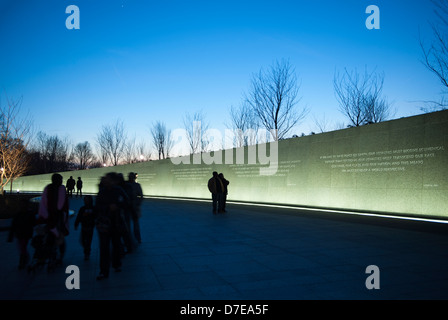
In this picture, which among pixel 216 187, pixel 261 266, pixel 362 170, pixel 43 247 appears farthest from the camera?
pixel 216 187

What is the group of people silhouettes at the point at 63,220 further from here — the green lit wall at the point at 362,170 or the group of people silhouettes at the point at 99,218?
the green lit wall at the point at 362,170

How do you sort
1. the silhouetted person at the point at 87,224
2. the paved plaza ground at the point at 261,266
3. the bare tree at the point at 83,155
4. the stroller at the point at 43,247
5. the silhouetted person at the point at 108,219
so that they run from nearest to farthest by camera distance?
the paved plaza ground at the point at 261,266
the silhouetted person at the point at 108,219
the stroller at the point at 43,247
the silhouetted person at the point at 87,224
the bare tree at the point at 83,155

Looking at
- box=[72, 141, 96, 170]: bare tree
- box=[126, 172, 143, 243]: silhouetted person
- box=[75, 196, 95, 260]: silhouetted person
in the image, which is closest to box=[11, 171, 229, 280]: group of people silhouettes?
box=[75, 196, 95, 260]: silhouetted person

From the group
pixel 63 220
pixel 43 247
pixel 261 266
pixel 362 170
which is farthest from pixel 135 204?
pixel 362 170

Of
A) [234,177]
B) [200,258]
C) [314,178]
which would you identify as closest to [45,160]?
[234,177]

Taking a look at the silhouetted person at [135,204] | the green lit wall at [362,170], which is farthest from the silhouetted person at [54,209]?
the green lit wall at [362,170]

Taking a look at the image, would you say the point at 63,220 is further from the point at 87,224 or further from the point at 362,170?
the point at 362,170

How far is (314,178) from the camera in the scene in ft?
48.5

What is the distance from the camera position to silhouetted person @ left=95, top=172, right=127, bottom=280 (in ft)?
15.9

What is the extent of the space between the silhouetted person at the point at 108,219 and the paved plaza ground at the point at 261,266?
26cm

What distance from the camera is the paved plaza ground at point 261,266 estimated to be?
4.12m

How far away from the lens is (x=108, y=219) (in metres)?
4.88

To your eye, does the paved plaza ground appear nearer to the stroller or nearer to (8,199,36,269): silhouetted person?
the stroller

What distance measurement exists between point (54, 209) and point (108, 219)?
1.14 m
